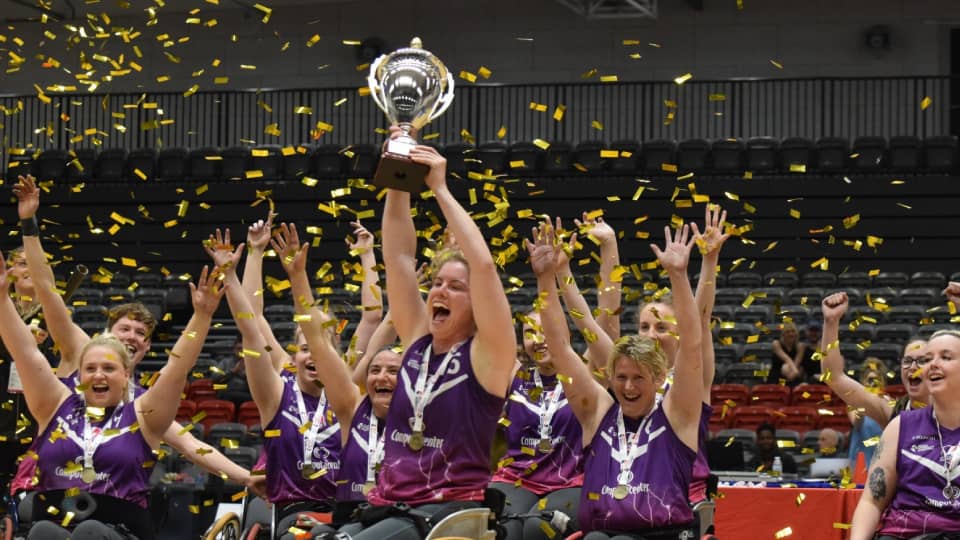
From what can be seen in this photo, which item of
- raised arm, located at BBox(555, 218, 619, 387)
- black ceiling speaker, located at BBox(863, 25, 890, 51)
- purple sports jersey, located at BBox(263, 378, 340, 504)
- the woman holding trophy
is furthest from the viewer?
black ceiling speaker, located at BBox(863, 25, 890, 51)

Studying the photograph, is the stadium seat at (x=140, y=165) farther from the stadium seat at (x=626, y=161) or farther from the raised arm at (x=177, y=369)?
the raised arm at (x=177, y=369)

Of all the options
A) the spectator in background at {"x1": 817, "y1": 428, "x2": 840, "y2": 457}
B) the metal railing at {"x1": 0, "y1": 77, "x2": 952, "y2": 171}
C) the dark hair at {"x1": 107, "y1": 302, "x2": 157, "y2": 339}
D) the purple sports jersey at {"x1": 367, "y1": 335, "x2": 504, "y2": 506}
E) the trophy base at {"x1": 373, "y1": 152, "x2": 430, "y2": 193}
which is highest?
the metal railing at {"x1": 0, "y1": 77, "x2": 952, "y2": 171}

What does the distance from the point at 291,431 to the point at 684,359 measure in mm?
2038

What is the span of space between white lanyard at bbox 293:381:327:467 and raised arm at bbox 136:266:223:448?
709 mm

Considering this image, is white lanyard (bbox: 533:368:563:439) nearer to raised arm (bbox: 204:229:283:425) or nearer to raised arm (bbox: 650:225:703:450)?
raised arm (bbox: 650:225:703:450)

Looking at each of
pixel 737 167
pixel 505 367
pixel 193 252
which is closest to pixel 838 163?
pixel 737 167

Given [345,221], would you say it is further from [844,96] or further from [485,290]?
[485,290]

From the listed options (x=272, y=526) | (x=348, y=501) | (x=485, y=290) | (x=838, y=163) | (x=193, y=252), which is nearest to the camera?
(x=485, y=290)

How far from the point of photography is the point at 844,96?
20.2m

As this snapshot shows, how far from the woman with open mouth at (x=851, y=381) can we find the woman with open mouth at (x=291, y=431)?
2435 mm

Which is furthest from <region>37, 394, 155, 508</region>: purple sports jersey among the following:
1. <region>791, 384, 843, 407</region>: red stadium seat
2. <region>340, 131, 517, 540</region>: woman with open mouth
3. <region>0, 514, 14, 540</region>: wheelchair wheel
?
<region>791, 384, 843, 407</region>: red stadium seat

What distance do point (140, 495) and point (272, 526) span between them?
749mm

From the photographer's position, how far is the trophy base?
422 centimetres

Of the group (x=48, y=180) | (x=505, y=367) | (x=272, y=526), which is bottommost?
(x=272, y=526)
